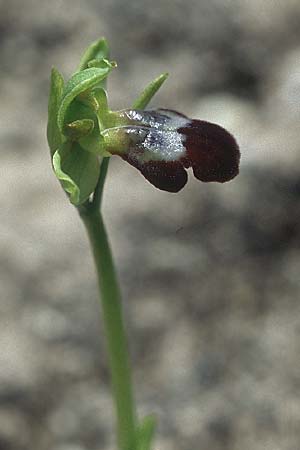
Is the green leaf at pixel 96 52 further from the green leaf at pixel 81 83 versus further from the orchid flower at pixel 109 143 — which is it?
the green leaf at pixel 81 83

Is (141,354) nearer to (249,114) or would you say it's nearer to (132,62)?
(249,114)

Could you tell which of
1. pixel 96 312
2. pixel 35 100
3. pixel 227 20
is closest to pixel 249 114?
pixel 227 20

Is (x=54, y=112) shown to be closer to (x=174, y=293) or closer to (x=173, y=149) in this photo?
(x=173, y=149)

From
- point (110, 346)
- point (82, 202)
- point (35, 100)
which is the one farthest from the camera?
point (35, 100)

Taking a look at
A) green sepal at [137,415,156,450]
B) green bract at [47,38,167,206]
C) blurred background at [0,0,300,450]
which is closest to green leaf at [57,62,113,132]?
green bract at [47,38,167,206]

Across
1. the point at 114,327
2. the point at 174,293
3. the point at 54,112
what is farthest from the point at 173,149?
the point at 174,293

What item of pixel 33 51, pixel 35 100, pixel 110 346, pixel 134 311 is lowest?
pixel 110 346

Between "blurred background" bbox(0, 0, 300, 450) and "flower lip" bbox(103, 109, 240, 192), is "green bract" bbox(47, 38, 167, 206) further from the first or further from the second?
"blurred background" bbox(0, 0, 300, 450)
